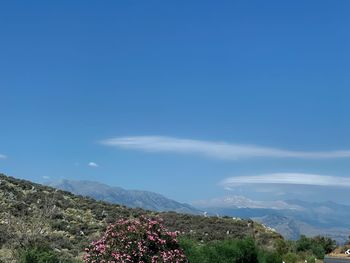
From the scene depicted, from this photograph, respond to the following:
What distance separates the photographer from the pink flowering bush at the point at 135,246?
1762 centimetres

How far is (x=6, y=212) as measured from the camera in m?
38.3

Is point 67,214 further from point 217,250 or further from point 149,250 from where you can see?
point 149,250

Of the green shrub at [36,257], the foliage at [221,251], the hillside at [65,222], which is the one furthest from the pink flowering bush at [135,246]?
the hillside at [65,222]

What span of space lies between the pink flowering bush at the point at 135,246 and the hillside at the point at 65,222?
38.3ft

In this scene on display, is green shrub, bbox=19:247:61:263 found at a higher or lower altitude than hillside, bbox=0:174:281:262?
lower

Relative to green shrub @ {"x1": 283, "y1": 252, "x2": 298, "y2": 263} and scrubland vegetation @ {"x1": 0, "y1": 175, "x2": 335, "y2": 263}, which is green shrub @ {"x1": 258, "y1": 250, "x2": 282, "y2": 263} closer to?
scrubland vegetation @ {"x1": 0, "y1": 175, "x2": 335, "y2": 263}

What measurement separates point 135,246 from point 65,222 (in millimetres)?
23052

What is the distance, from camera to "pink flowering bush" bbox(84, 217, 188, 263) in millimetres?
17625

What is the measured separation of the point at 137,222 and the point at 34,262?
551cm

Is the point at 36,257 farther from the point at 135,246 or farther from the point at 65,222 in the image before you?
the point at 65,222

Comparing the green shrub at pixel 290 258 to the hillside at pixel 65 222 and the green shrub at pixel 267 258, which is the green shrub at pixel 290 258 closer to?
the green shrub at pixel 267 258

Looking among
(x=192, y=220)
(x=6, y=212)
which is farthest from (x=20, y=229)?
(x=192, y=220)

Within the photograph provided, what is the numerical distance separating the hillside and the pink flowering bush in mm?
11666

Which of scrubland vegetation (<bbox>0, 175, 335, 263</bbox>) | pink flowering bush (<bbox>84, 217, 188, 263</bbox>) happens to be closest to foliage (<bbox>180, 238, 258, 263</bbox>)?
scrubland vegetation (<bbox>0, 175, 335, 263</bbox>)
